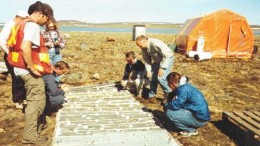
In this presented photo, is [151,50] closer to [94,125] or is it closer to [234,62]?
[94,125]

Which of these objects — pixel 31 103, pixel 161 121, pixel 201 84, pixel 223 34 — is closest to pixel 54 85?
pixel 31 103

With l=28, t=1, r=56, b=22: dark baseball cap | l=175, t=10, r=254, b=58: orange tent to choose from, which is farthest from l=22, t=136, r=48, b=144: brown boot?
l=175, t=10, r=254, b=58: orange tent

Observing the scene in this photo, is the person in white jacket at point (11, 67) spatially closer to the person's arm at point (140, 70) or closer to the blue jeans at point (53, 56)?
the blue jeans at point (53, 56)

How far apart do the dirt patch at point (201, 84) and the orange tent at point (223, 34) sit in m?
0.91

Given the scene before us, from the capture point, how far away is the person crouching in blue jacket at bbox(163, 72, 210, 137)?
507 cm

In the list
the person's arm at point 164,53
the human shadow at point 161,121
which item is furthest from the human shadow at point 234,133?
the person's arm at point 164,53

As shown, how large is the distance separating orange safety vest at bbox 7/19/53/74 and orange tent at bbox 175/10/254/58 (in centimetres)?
1198

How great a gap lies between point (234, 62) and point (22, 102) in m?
11.1

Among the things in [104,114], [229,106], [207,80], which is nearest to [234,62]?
[207,80]

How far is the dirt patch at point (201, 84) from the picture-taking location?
5.43 meters

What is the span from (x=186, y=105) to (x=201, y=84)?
4.75 metres

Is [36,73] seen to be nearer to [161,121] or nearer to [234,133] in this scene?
[161,121]

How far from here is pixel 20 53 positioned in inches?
182

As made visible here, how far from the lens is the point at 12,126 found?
5734 mm
